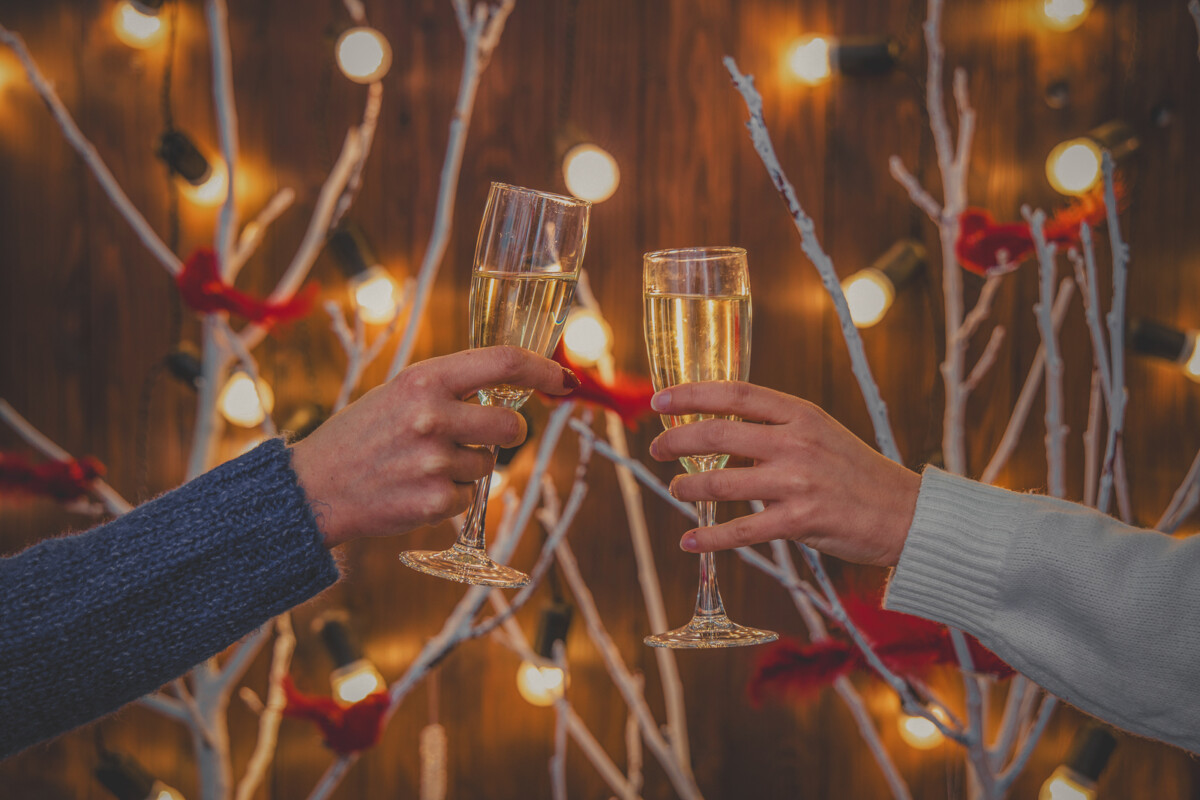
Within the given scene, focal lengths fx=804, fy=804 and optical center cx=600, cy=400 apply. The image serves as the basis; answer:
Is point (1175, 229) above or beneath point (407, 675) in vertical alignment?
above

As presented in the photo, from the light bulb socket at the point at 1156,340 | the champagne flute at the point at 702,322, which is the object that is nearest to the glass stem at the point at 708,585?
the champagne flute at the point at 702,322

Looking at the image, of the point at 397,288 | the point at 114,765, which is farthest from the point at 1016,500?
the point at 114,765

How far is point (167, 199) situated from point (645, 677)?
144 centimetres

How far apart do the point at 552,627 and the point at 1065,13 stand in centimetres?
158

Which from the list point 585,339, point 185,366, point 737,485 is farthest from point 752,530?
point 185,366

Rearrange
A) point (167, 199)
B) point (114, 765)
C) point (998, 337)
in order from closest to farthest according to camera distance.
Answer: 1. point (998, 337)
2. point (114, 765)
3. point (167, 199)

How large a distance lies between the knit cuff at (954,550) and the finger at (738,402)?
0.16m

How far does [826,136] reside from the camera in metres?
1.63

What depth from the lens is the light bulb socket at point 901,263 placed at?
1533mm

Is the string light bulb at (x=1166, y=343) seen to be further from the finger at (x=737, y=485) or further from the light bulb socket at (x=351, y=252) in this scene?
the light bulb socket at (x=351, y=252)

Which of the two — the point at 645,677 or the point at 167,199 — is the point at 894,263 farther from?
the point at 167,199

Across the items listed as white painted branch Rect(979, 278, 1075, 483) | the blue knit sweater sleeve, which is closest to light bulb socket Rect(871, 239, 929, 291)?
white painted branch Rect(979, 278, 1075, 483)

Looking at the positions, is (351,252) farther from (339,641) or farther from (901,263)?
(901,263)

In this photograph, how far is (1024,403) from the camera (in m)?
1.54
